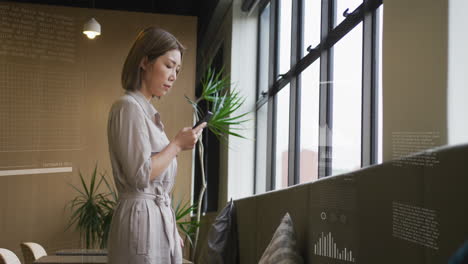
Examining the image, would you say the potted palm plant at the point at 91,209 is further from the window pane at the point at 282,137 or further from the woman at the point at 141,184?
the window pane at the point at 282,137

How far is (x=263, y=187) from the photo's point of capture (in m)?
5.66

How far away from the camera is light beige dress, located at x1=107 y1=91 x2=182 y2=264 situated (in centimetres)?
179

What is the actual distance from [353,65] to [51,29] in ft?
4.58

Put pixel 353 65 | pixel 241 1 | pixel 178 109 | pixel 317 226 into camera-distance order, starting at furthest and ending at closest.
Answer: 1. pixel 241 1
2. pixel 178 109
3. pixel 353 65
4. pixel 317 226

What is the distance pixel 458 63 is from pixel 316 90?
2335 millimetres

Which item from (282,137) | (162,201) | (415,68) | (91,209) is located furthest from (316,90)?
(162,201)

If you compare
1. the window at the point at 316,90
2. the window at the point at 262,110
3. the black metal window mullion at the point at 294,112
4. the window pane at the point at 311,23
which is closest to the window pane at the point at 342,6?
the window at the point at 316,90

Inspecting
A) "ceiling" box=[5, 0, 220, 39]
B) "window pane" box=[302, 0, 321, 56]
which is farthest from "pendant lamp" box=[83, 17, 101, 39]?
"window pane" box=[302, 0, 321, 56]

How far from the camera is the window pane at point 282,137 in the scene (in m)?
4.99

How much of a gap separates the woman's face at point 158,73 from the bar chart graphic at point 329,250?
0.76 meters

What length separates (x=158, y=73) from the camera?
195 cm

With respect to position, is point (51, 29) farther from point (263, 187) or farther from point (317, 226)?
point (263, 187)

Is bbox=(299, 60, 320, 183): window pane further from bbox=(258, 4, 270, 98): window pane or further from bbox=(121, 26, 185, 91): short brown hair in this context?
bbox=(121, 26, 185, 91): short brown hair

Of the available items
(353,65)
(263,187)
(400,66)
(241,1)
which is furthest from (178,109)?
(241,1)
